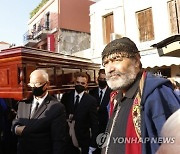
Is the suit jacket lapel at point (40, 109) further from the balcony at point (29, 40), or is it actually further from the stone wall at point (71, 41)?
the balcony at point (29, 40)

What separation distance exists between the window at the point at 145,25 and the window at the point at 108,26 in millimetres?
1655

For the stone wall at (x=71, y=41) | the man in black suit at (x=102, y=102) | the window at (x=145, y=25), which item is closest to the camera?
the man in black suit at (x=102, y=102)

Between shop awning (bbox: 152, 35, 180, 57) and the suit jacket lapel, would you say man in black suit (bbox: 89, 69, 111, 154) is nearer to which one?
the suit jacket lapel

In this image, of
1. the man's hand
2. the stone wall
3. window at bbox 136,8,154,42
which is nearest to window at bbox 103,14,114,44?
window at bbox 136,8,154,42

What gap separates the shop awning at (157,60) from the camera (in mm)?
8700

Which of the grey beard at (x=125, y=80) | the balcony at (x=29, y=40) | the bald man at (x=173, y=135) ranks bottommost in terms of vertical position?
the bald man at (x=173, y=135)

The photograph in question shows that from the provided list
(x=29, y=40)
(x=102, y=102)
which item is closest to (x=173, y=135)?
(x=102, y=102)

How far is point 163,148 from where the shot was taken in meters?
0.65

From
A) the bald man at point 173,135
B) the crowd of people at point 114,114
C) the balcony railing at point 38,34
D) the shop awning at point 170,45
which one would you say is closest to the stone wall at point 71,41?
the balcony railing at point 38,34

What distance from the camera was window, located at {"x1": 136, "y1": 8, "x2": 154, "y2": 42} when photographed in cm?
1025

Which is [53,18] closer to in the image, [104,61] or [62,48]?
[62,48]

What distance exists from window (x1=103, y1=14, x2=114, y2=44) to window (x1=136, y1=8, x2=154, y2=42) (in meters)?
Answer: 1.65

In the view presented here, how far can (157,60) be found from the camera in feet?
31.3

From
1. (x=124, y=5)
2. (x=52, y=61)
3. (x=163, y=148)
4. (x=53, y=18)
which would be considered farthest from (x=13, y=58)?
(x=53, y=18)
